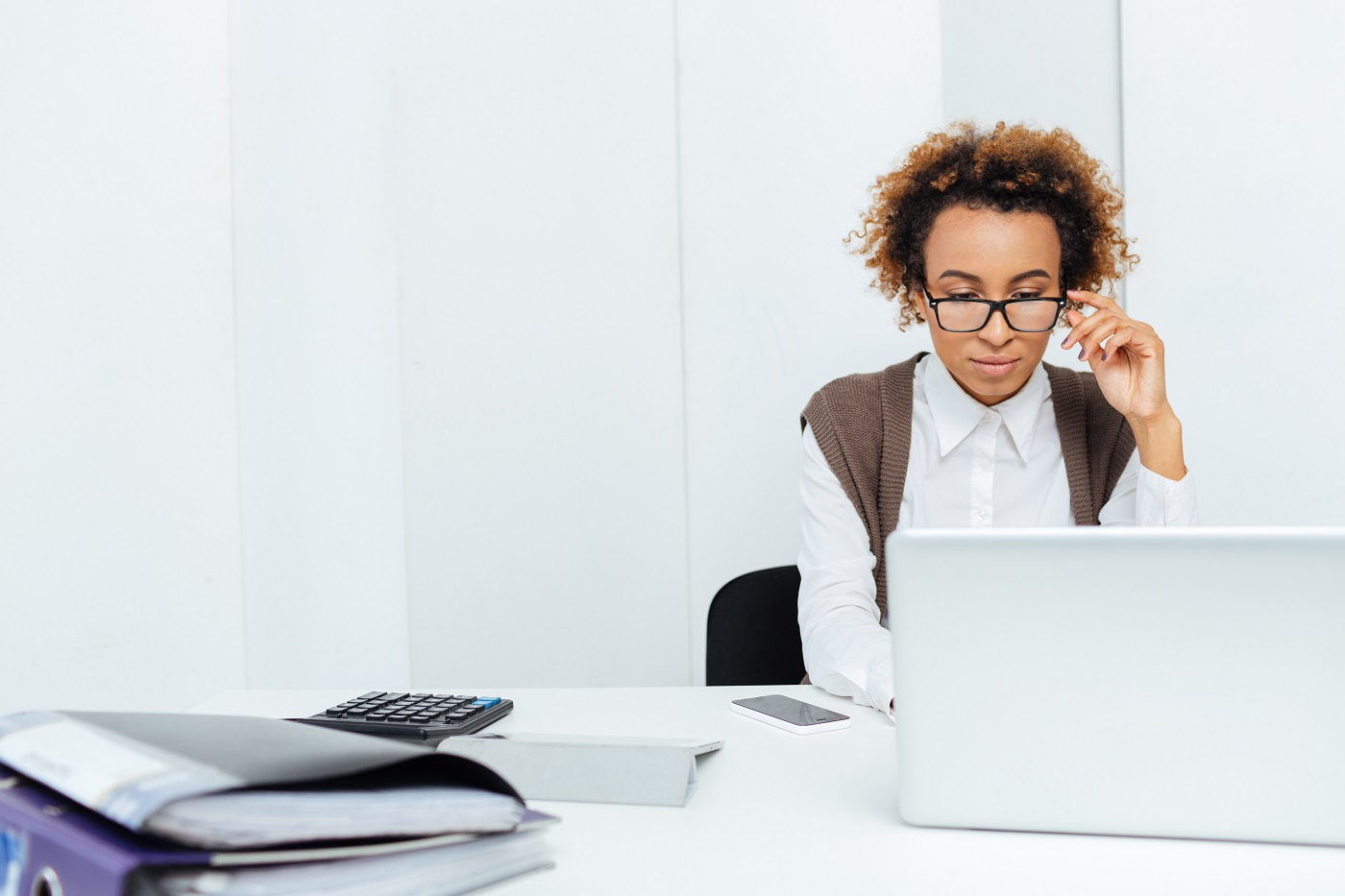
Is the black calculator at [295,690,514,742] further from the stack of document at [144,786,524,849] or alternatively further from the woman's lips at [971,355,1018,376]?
the woman's lips at [971,355,1018,376]

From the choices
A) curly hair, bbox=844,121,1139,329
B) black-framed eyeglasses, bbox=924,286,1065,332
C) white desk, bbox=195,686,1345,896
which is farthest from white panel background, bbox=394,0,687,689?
white desk, bbox=195,686,1345,896

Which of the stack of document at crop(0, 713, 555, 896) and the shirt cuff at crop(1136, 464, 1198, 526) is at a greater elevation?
the shirt cuff at crop(1136, 464, 1198, 526)

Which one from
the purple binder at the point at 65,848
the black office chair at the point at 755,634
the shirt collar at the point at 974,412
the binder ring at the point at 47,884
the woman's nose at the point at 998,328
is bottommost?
the black office chair at the point at 755,634

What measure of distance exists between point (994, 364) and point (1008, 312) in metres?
0.08

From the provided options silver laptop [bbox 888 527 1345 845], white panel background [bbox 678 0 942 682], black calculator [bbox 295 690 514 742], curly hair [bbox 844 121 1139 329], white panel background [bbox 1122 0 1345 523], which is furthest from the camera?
white panel background [bbox 678 0 942 682]

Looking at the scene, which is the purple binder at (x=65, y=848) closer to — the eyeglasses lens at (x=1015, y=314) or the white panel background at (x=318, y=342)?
the eyeglasses lens at (x=1015, y=314)

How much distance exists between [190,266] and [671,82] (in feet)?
3.76

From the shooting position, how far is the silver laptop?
2.02 feet

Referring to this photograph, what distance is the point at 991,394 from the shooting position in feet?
5.28

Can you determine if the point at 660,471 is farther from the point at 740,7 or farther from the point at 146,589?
the point at 146,589

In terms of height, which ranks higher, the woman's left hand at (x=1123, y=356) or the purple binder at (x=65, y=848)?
the woman's left hand at (x=1123, y=356)

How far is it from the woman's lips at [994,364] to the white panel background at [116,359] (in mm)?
1659

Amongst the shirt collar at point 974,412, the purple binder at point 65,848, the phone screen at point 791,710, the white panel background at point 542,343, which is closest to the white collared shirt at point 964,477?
the shirt collar at point 974,412

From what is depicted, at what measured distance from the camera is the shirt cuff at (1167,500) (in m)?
1.44
